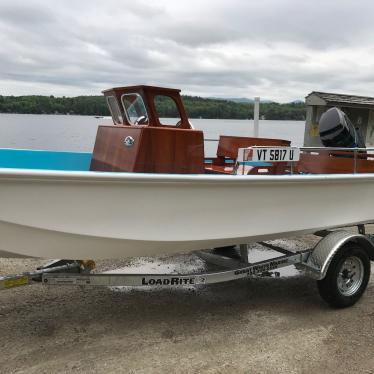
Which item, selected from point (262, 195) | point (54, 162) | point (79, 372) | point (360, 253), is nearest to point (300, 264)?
point (360, 253)

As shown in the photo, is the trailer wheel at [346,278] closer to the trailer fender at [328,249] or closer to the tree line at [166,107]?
the trailer fender at [328,249]

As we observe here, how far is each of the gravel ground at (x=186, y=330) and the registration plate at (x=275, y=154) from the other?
142cm

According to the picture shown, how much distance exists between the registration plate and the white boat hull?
28cm

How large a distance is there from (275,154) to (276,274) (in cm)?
128

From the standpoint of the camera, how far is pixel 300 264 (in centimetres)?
454

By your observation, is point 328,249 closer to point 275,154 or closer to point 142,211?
point 275,154

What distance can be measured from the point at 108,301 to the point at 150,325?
2.19 ft

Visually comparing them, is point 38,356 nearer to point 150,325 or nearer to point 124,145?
point 150,325

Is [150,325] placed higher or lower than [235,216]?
lower

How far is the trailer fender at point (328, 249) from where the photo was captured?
429 cm

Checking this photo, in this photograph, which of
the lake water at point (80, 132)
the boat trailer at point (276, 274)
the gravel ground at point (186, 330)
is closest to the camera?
the gravel ground at point (186, 330)

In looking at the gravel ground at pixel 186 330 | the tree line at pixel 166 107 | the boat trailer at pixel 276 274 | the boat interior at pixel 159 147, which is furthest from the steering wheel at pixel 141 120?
the gravel ground at pixel 186 330

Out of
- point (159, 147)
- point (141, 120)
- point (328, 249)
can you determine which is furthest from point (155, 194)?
point (328, 249)

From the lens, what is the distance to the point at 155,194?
351 cm
